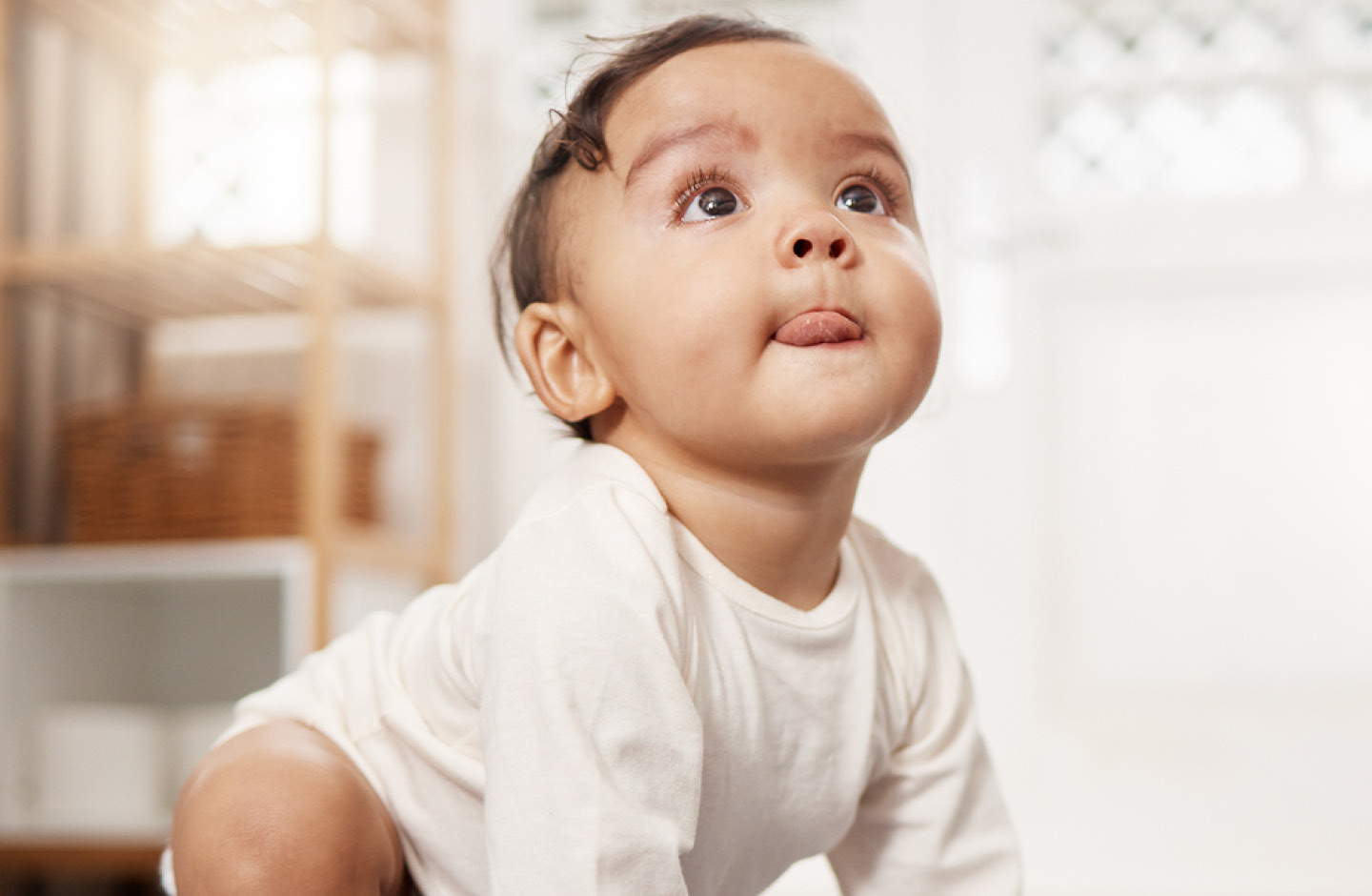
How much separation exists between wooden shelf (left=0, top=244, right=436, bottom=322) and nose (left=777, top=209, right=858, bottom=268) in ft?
3.57

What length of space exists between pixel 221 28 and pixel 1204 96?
1401 millimetres

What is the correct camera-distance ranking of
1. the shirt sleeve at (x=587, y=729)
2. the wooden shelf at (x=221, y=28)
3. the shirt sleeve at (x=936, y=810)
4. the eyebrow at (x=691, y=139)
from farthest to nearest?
the wooden shelf at (x=221, y=28), the shirt sleeve at (x=936, y=810), the eyebrow at (x=691, y=139), the shirt sleeve at (x=587, y=729)

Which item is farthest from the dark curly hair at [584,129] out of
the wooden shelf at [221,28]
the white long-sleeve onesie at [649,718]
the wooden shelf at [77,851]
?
the wooden shelf at [221,28]

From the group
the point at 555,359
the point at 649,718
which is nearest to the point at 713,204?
the point at 555,359

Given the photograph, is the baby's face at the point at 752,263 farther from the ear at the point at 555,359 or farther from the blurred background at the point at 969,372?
the blurred background at the point at 969,372

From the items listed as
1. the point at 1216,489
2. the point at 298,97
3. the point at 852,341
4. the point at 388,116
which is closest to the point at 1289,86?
the point at 1216,489

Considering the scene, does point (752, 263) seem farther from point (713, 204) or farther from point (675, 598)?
point (675, 598)

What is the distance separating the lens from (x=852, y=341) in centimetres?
60

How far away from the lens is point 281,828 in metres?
0.62

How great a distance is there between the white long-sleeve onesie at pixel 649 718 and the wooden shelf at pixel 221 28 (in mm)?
1301

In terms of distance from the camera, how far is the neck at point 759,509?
65cm

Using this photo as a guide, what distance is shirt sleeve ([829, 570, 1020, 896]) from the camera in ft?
2.48

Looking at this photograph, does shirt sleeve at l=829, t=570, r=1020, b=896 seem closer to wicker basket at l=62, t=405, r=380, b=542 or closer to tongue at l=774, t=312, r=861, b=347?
tongue at l=774, t=312, r=861, b=347

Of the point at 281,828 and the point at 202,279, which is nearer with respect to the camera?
the point at 281,828
